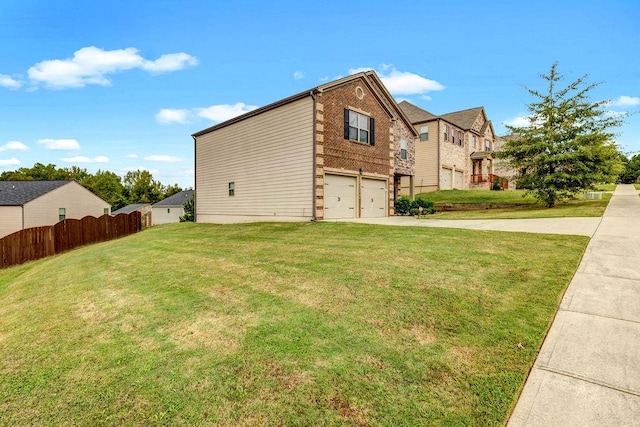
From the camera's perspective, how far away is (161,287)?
564 cm

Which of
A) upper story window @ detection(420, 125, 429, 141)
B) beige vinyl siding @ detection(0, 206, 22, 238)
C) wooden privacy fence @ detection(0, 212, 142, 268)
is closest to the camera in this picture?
wooden privacy fence @ detection(0, 212, 142, 268)

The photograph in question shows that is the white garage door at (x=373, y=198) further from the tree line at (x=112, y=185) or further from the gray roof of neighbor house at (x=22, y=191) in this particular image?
the tree line at (x=112, y=185)

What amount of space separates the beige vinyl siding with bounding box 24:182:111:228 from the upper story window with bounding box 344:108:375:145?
1305 inches

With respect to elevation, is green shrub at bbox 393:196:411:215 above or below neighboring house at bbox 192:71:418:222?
below

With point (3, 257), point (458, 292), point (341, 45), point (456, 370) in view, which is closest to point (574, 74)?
point (341, 45)

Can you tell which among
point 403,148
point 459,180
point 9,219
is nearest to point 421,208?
point 403,148

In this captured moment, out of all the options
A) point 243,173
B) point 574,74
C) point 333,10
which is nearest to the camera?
point 333,10

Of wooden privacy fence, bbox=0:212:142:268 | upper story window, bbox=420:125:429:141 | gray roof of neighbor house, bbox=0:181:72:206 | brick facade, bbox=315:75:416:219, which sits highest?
upper story window, bbox=420:125:429:141

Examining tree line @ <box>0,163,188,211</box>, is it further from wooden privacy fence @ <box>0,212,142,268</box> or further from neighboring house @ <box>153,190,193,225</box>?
wooden privacy fence @ <box>0,212,142,268</box>

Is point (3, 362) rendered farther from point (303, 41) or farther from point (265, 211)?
point (303, 41)

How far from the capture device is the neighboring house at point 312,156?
15.1 metres

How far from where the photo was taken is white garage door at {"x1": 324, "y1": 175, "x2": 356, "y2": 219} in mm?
15516

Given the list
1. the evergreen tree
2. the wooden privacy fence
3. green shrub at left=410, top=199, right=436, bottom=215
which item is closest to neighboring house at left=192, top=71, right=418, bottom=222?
green shrub at left=410, top=199, right=436, bottom=215

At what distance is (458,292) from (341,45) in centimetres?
1687
